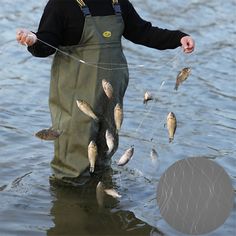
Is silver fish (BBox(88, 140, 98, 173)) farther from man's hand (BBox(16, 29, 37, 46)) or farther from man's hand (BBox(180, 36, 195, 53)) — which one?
man's hand (BBox(180, 36, 195, 53))

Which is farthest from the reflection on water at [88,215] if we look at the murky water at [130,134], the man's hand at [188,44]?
the man's hand at [188,44]

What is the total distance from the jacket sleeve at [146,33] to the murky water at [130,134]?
763mm

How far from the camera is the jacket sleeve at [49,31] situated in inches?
207

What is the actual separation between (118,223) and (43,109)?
298 cm

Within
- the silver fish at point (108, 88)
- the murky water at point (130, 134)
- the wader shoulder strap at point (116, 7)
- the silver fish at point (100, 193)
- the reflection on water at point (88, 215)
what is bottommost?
the murky water at point (130, 134)

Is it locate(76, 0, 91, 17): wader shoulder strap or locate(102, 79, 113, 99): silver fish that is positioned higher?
locate(76, 0, 91, 17): wader shoulder strap

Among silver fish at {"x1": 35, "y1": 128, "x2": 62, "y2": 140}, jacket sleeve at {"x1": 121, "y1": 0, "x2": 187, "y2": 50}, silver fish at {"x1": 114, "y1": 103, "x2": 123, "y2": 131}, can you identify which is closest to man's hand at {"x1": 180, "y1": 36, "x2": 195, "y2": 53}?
jacket sleeve at {"x1": 121, "y1": 0, "x2": 187, "y2": 50}

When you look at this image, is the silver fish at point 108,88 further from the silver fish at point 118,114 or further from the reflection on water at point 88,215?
the reflection on water at point 88,215

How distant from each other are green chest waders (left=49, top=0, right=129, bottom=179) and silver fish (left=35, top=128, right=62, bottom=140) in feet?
0.47

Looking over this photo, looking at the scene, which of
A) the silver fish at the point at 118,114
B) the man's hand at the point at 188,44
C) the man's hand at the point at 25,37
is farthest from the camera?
the man's hand at the point at 188,44

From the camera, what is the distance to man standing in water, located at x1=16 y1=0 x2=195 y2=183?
5.31 m

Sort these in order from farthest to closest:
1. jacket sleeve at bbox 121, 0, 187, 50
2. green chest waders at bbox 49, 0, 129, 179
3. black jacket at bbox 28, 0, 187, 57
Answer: jacket sleeve at bbox 121, 0, 187, 50 < green chest waders at bbox 49, 0, 129, 179 < black jacket at bbox 28, 0, 187, 57

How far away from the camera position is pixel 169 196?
5.09 metres

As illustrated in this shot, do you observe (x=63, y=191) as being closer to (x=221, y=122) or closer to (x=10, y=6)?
(x=221, y=122)
